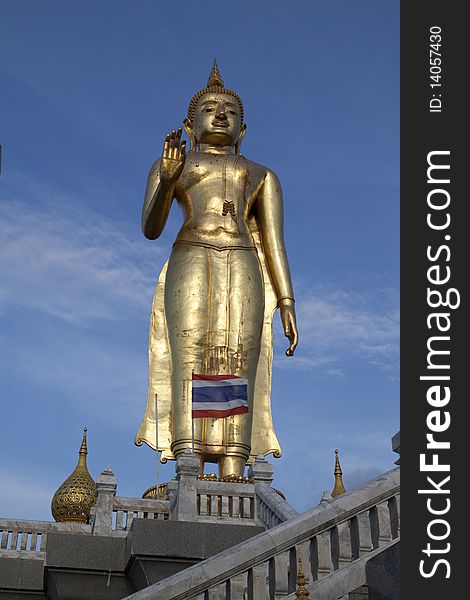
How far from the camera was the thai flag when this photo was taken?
46.7 feet

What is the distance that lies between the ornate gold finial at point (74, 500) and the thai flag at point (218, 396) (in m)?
4.61

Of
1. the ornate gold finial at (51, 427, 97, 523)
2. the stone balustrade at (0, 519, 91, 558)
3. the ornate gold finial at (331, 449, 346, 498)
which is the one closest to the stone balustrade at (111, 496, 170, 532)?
the stone balustrade at (0, 519, 91, 558)

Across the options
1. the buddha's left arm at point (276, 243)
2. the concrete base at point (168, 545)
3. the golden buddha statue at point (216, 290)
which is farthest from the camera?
the buddha's left arm at point (276, 243)

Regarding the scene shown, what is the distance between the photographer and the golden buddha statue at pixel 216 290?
50.8ft

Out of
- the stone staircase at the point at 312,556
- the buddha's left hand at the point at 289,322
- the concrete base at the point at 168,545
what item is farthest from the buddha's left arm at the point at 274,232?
the stone staircase at the point at 312,556

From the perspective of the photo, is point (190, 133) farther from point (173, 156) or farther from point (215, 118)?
point (173, 156)

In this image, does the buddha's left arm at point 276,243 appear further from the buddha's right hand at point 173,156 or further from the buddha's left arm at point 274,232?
the buddha's right hand at point 173,156

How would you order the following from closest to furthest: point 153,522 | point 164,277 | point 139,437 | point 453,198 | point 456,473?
1. point 456,473
2. point 453,198
3. point 153,522
4. point 139,437
5. point 164,277

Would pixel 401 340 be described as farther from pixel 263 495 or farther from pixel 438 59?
pixel 263 495

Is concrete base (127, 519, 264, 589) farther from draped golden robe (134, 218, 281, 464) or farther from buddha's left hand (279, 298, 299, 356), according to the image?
buddha's left hand (279, 298, 299, 356)

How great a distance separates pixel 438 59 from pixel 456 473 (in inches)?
127

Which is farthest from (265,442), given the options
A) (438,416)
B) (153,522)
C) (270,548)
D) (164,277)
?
(438,416)

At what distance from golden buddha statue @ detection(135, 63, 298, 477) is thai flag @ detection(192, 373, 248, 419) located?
105cm

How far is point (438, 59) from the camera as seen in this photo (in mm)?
7887
